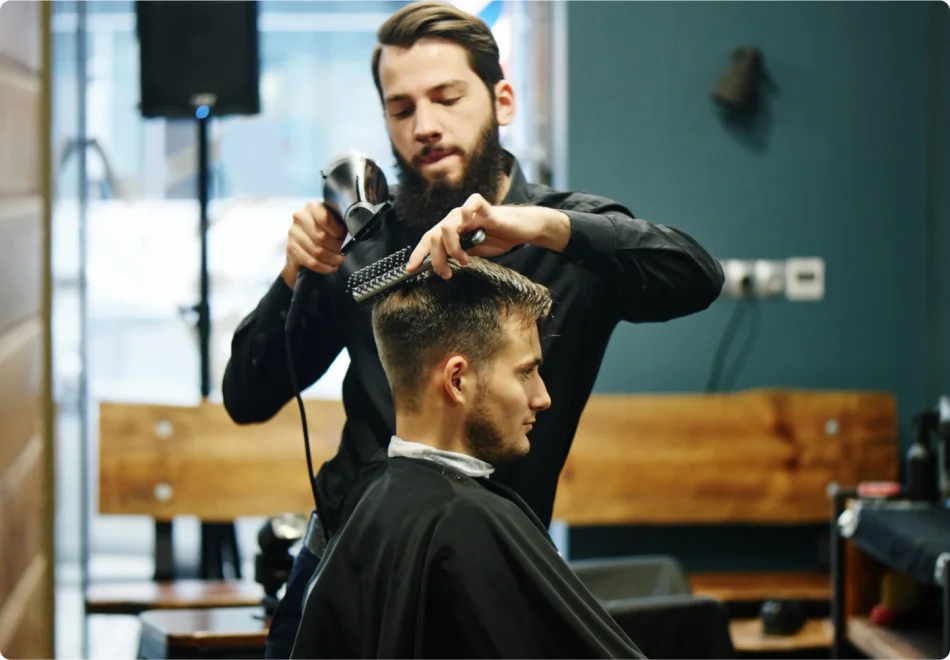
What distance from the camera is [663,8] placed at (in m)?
3.87

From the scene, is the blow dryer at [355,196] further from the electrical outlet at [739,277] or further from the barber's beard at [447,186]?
the electrical outlet at [739,277]

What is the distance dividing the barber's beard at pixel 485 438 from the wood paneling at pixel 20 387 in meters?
0.61

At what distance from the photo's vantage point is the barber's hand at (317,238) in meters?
1.46

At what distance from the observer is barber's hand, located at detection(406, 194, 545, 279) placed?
1241 mm

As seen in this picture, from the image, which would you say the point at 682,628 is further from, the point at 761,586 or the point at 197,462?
the point at 197,462

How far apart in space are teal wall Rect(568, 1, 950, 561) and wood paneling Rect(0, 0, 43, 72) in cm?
306

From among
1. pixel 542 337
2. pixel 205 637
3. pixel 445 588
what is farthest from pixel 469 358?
pixel 205 637

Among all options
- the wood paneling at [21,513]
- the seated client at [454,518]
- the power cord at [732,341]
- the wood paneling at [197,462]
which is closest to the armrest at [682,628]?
the seated client at [454,518]

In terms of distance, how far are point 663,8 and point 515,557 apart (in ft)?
9.39

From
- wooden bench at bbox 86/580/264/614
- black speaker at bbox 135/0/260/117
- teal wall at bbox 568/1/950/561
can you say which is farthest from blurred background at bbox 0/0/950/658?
black speaker at bbox 135/0/260/117

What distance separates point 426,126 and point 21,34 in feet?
2.27

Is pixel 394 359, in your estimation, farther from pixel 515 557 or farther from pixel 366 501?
pixel 515 557

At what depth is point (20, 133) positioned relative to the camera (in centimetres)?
86

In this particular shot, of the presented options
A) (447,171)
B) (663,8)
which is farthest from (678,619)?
(663,8)
